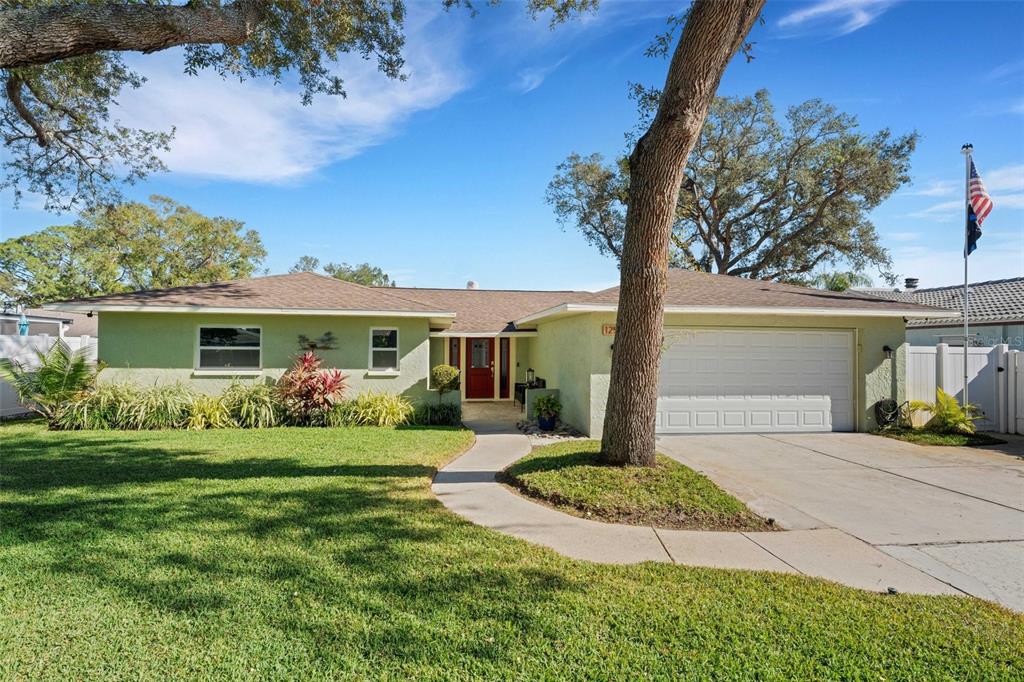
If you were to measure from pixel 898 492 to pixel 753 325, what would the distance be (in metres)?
5.16

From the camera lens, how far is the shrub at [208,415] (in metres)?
11.1

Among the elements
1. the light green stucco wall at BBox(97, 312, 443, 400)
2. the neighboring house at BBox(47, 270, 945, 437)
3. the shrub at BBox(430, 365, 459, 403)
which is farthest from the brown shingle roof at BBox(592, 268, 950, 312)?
the light green stucco wall at BBox(97, 312, 443, 400)

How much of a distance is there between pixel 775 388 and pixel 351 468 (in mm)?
9185

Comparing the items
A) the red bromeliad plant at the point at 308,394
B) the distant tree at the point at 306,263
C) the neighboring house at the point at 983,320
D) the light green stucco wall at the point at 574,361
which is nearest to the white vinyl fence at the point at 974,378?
the neighboring house at the point at 983,320

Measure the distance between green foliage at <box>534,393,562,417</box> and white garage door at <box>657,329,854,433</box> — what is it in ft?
7.82

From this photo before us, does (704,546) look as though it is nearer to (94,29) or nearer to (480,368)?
(94,29)

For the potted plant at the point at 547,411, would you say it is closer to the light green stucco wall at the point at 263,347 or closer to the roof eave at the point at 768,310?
the roof eave at the point at 768,310

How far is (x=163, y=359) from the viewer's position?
1216 centimetres

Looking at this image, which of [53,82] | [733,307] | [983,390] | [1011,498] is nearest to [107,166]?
[53,82]

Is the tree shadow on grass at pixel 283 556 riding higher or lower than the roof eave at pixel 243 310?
lower

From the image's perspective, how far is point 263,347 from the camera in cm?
1242

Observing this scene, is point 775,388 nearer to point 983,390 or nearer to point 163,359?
point 983,390

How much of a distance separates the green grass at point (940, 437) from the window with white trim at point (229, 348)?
14.8 meters

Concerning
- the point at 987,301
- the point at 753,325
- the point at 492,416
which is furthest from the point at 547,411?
the point at 987,301
